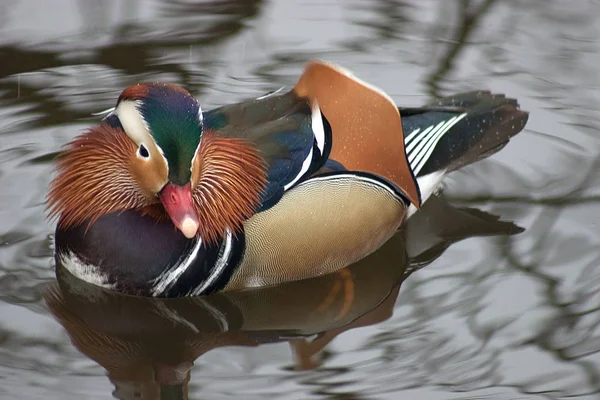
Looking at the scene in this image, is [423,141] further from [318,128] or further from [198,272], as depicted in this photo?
[198,272]

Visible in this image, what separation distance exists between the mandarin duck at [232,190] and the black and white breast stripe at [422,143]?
0.11m

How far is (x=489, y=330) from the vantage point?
4.73 m

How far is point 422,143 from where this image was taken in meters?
5.51

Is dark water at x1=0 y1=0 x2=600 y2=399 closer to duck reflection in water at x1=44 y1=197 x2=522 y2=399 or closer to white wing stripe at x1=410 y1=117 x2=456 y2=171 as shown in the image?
duck reflection in water at x1=44 y1=197 x2=522 y2=399

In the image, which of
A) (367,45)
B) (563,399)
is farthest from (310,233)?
(367,45)

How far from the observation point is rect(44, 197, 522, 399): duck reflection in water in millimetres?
4527

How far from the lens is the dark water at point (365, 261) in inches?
175

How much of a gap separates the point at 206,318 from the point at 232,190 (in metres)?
0.56

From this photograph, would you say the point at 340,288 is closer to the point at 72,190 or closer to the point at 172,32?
the point at 72,190

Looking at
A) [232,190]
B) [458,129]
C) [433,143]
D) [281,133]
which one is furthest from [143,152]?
[458,129]

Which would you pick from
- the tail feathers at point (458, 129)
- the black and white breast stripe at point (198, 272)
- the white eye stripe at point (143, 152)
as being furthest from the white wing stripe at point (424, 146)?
the white eye stripe at point (143, 152)

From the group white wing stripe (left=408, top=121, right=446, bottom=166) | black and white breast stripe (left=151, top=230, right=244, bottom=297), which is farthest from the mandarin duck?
white wing stripe (left=408, top=121, right=446, bottom=166)

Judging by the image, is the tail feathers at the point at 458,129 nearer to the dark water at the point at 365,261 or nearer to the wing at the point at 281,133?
the dark water at the point at 365,261

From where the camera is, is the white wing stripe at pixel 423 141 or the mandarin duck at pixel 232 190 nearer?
the mandarin duck at pixel 232 190
